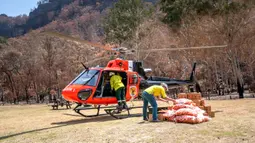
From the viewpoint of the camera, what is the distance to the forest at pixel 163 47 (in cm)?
2250

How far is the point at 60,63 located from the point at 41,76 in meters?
3.71

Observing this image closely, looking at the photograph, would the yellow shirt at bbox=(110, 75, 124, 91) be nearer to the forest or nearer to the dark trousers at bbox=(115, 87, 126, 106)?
the dark trousers at bbox=(115, 87, 126, 106)

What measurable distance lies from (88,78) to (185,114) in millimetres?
4326

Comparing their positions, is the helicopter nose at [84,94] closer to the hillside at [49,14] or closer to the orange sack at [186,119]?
the orange sack at [186,119]

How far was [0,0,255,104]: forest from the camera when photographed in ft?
73.8

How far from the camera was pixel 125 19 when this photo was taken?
131 feet

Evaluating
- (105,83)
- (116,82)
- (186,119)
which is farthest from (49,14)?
(186,119)

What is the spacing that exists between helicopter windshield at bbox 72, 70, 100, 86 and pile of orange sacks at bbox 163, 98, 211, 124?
330 centimetres

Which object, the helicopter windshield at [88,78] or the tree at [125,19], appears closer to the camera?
the helicopter windshield at [88,78]

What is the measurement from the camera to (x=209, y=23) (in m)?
23.4

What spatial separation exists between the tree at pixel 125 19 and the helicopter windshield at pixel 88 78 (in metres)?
27.8

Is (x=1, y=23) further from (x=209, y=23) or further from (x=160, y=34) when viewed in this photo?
(x=209, y=23)

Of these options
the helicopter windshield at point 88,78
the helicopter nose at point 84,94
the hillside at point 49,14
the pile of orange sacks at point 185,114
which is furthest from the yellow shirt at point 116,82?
the hillside at point 49,14

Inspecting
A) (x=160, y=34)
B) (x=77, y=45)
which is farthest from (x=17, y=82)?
(x=160, y=34)
